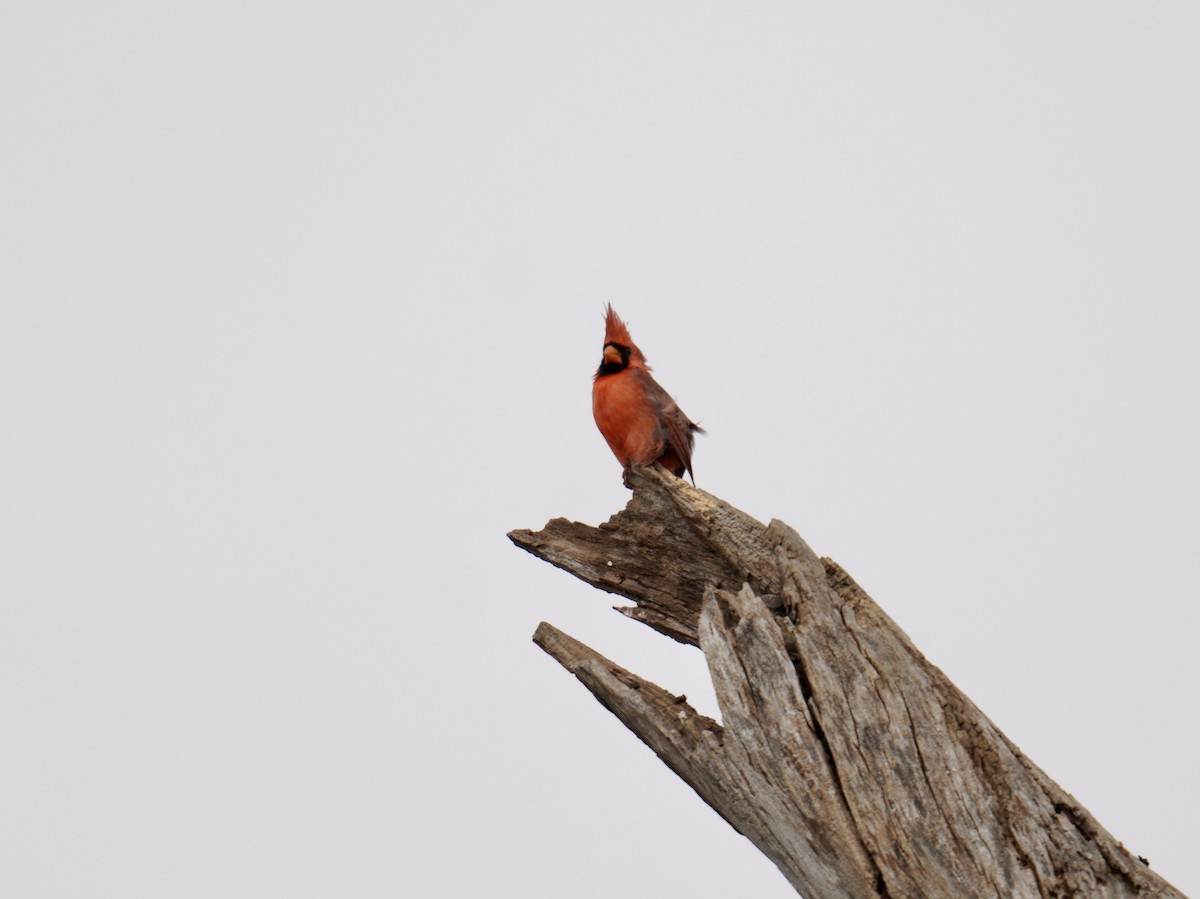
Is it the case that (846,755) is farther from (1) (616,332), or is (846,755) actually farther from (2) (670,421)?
(1) (616,332)

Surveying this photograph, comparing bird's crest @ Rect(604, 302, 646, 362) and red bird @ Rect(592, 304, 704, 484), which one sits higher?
bird's crest @ Rect(604, 302, 646, 362)

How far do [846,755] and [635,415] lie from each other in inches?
108

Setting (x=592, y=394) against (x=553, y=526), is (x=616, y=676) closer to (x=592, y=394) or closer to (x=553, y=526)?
(x=553, y=526)

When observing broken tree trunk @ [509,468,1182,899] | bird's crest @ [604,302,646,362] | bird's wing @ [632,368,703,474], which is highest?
bird's crest @ [604,302,646,362]

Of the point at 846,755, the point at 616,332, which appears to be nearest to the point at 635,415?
the point at 616,332

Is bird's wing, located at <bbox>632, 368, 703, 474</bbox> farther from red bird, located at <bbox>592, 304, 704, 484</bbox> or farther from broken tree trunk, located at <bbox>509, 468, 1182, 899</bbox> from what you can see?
broken tree trunk, located at <bbox>509, 468, 1182, 899</bbox>

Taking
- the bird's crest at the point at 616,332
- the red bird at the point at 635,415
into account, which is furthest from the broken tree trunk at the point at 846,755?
the bird's crest at the point at 616,332

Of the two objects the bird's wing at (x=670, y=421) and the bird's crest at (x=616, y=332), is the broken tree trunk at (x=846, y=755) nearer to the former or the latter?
the bird's wing at (x=670, y=421)

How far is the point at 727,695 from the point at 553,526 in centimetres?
156

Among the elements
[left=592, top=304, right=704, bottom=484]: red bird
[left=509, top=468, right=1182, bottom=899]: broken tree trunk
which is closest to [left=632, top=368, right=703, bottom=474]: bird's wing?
[left=592, top=304, right=704, bottom=484]: red bird

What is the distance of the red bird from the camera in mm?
7531

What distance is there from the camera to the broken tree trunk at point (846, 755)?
5.09 m

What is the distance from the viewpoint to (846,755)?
5293mm

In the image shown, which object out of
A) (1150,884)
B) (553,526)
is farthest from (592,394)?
(1150,884)
